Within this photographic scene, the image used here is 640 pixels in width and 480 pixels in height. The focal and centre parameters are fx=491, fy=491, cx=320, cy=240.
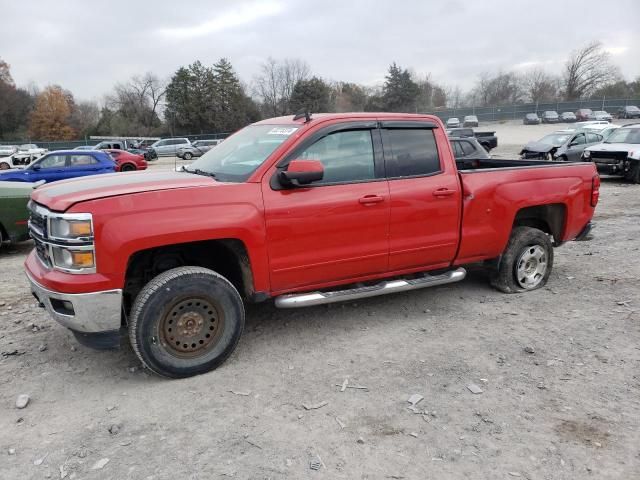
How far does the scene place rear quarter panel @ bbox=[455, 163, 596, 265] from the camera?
4770 mm

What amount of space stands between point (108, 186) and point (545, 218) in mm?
4518

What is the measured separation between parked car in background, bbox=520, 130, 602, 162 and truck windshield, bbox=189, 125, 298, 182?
15.6m

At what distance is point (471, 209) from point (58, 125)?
261 feet

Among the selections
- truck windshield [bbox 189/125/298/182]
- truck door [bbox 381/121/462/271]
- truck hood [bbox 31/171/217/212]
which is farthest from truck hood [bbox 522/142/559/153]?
truck hood [bbox 31/171/217/212]

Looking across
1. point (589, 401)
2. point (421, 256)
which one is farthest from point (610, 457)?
point (421, 256)

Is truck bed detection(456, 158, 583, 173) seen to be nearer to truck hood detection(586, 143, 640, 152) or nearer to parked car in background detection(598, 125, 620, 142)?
truck hood detection(586, 143, 640, 152)

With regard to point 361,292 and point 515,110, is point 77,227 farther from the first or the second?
point 515,110

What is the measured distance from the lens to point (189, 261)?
4082mm

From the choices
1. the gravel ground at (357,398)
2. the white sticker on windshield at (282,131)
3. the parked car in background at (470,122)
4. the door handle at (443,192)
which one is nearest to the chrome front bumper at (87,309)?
the gravel ground at (357,398)

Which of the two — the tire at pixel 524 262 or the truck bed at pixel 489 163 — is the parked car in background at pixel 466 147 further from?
the tire at pixel 524 262

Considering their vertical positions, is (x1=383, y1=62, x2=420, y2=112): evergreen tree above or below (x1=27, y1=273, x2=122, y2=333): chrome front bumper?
above

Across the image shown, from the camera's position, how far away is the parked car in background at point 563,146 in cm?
1742

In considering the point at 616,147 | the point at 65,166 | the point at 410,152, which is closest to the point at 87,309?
the point at 410,152

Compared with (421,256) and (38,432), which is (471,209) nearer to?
(421,256)
